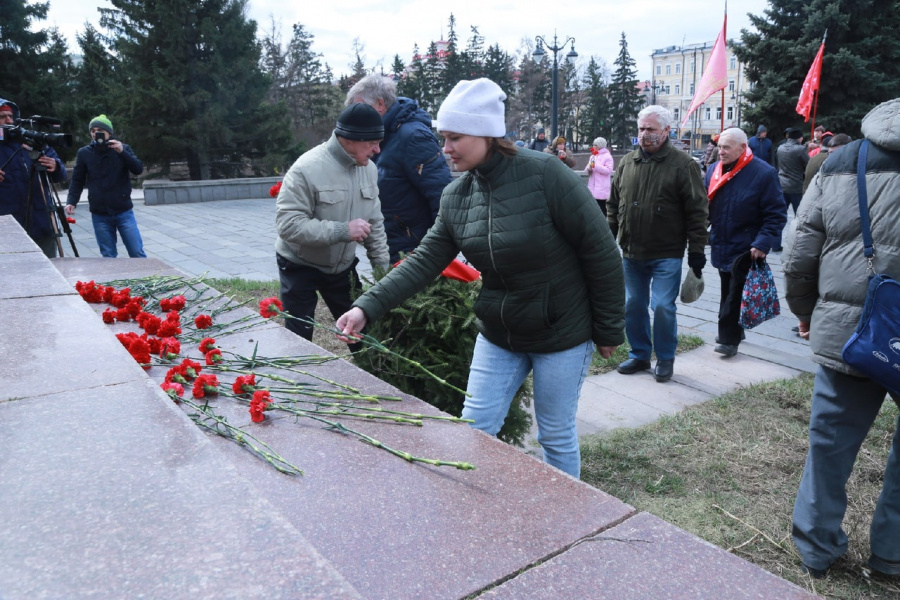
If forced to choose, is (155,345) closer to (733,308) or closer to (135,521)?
(135,521)

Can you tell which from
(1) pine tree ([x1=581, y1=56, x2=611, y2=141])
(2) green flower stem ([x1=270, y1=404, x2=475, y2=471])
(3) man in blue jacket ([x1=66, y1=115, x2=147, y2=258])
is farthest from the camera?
(1) pine tree ([x1=581, y1=56, x2=611, y2=141])

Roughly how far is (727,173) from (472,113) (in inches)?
140

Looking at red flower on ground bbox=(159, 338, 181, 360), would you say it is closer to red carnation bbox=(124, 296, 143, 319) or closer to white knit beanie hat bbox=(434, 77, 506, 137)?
red carnation bbox=(124, 296, 143, 319)

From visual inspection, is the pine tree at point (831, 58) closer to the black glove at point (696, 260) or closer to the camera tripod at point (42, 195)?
the black glove at point (696, 260)

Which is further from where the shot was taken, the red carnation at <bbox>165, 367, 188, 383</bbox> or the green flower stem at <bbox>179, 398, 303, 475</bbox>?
the red carnation at <bbox>165, 367, 188, 383</bbox>

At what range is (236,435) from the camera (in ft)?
6.68

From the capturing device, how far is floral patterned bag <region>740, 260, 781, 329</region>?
493 centimetres

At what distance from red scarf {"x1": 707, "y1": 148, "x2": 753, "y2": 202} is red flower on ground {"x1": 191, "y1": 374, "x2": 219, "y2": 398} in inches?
167

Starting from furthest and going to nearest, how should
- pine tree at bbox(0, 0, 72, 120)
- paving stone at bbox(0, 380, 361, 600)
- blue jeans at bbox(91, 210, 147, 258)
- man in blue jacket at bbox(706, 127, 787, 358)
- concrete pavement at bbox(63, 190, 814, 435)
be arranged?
pine tree at bbox(0, 0, 72, 120)
blue jeans at bbox(91, 210, 147, 258)
man in blue jacket at bbox(706, 127, 787, 358)
concrete pavement at bbox(63, 190, 814, 435)
paving stone at bbox(0, 380, 361, 600)

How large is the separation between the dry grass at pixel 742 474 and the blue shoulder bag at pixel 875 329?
2.86 feet

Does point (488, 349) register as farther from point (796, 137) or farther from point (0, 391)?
point (796, 137)

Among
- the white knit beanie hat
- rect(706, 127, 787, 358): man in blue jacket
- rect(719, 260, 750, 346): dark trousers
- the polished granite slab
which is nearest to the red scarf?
rect(706, 127, 787, 358): man in blue jacket

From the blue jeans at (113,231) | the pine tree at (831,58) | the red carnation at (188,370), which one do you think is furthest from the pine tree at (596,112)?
the red carnation at (188,370)

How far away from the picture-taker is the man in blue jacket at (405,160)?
4.04 m
